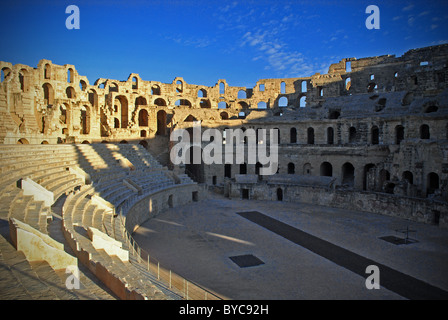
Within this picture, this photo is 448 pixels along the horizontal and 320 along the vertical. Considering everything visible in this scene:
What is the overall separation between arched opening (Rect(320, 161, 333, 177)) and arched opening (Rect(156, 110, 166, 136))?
19.3 m

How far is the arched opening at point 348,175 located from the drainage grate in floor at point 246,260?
18.2 metres

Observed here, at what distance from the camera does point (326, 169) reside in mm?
29969

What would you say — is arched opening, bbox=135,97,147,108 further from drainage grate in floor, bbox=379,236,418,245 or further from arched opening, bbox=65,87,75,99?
drainage grate in floor, bbox=379,236,418,245

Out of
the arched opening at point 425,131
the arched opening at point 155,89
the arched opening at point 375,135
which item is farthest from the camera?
the arched opening at point 155,89

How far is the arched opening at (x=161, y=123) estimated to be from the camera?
38656 mm

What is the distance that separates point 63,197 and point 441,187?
21008 millimetres

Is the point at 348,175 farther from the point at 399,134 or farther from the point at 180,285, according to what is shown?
the point at 180,285

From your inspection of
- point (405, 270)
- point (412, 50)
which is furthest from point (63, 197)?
point (412, 50)

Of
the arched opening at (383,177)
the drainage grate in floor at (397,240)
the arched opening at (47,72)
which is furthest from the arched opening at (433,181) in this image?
the arched opening at (47,72)

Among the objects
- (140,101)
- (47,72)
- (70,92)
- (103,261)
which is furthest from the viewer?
(140,101)

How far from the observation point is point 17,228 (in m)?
5.98

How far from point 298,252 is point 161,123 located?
2952 centimetres
